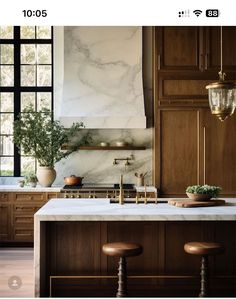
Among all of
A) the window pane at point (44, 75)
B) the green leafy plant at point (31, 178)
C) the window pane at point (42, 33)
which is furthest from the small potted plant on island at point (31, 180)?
the window pane at point (42, 33)

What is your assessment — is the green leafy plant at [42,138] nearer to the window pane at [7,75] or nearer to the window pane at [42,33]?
the window pane at [7,75]

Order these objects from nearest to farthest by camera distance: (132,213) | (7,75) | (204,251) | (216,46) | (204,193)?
(204,251) < (132,213) < (204,193) < (216,46) < (7,75)

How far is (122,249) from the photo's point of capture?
4.11 m

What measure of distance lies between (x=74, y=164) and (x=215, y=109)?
3872 millimetres

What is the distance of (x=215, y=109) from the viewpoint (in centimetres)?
405

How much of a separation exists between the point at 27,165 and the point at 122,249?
13.3ft

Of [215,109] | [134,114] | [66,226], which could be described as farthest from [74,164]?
[215,109]

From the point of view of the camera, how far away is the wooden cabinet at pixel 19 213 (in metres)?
7.12

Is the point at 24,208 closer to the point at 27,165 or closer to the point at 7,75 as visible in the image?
the point at 27,165

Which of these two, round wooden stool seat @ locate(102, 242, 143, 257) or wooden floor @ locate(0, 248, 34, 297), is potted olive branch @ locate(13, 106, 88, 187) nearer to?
wooden floor @ locate(0, 248, 34, 297)

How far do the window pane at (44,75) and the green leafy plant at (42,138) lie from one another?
0.66 meters

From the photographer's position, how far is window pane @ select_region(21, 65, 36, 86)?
311 inches
